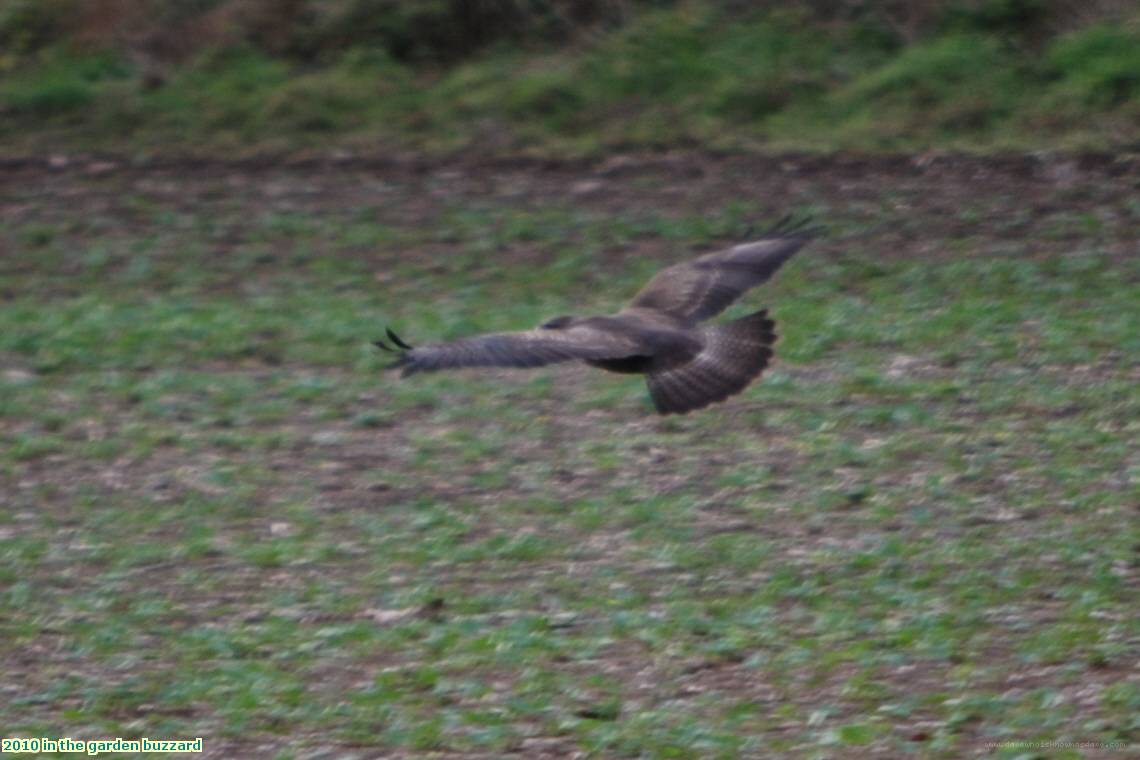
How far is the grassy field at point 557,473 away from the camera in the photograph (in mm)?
5699

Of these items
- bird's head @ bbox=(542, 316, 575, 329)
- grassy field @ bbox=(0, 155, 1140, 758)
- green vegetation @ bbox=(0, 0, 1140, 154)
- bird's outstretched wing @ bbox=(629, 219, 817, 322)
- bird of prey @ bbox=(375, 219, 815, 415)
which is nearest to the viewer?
grassy field @ bbox=(0, 155, 1140, 758)

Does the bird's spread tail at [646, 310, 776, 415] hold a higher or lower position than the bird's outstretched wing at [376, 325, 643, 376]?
lower

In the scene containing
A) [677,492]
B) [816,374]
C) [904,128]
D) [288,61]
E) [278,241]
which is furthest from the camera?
[288,61]

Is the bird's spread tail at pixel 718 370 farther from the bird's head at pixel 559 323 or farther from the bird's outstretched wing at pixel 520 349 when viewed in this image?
the bird's head at pixel 559 323

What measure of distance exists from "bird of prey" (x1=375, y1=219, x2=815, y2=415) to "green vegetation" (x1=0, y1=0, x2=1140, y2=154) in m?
5.79

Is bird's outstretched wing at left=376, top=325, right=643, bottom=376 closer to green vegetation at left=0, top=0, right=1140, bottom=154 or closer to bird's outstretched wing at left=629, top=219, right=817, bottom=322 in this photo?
bird's outstretched wing at left=629, top=219, right=817, bottom=322

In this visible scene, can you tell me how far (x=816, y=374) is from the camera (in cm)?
945

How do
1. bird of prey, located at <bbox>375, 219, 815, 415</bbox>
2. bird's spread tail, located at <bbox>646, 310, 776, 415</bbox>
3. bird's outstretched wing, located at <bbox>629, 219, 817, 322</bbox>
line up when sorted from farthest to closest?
bird's outstretched wing, located at <bbox>629, 219, 817, 322</bbox>
bird's spread tail, located at <bbox>646, 310, 776, 415</bbox>
bird of prey, located at <bbox>375, 219, 815, 415</bbox>

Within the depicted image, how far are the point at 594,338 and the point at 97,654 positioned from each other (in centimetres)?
202

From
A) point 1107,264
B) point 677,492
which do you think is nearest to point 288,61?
point 1107,264

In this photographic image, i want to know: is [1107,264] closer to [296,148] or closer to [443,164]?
[443,164]

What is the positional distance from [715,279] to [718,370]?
83 centimetres

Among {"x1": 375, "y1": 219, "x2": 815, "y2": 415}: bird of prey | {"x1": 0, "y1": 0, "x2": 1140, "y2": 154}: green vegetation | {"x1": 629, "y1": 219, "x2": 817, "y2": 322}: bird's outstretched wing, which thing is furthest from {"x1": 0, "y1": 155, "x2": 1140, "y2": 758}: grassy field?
{"x1": 629, "y1": 219, "x2": 817, "y2": 322}: bird's outstretched wing

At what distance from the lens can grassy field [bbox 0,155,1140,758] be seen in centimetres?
570
